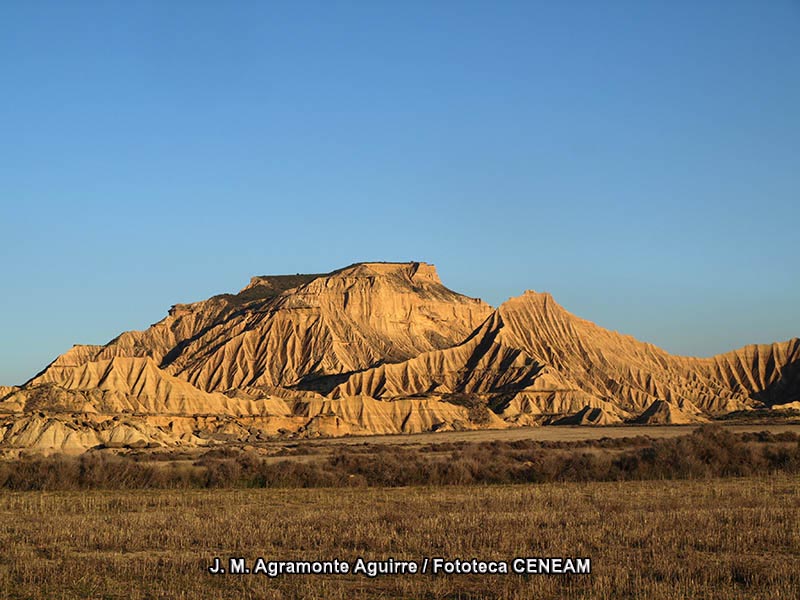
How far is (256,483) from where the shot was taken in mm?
30641

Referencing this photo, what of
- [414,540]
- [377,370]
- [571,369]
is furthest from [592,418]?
[414,540]

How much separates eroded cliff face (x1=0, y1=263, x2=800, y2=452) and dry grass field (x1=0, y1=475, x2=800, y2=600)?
42.8m

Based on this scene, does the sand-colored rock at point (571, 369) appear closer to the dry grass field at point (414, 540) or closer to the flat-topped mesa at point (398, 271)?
the flat-topped mesa at point (398, 271)

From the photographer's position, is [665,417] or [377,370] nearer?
[665,417]

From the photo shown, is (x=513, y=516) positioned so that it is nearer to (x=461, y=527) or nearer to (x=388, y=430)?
(x=461, y=527)

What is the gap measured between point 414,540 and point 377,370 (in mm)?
105896

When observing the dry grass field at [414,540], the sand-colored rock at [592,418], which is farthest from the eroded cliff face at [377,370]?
the dry grass field at [414,540]

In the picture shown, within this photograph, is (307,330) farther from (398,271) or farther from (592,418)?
(592,418)

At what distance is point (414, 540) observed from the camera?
→ 16.1 metres

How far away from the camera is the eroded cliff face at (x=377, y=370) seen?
309 feet

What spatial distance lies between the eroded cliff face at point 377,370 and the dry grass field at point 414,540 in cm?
4277

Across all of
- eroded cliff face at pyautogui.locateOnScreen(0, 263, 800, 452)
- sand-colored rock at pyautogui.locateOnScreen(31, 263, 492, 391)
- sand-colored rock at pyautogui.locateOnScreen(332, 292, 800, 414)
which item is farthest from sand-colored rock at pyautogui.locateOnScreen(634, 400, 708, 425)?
sand-colored rock at pyautogui.locateOnScreen(31, 263, 492, 391)

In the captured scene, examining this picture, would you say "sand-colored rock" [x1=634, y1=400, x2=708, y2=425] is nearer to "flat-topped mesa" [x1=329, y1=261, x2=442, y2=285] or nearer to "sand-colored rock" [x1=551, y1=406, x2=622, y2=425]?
"sand-colored rock" [x1=551, y1=406, x2=622, y2=425]

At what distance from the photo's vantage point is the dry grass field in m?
12.7
